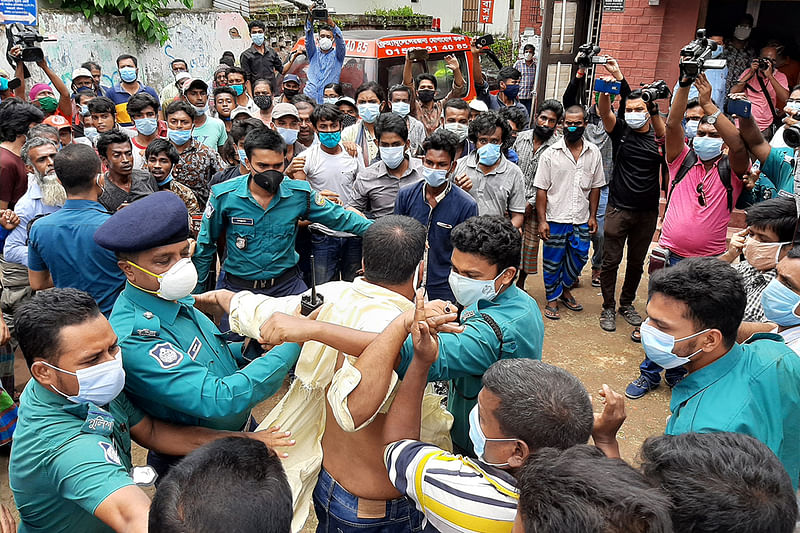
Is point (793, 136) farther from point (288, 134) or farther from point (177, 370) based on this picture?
point (288, 134)

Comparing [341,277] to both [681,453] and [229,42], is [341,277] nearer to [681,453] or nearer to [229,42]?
[681,453]

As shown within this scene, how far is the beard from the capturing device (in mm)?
4020

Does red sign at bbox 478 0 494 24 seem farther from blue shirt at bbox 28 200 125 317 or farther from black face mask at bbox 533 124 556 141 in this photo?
blue shirt at bbox 28 200 125 317

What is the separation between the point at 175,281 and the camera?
89.1 inches

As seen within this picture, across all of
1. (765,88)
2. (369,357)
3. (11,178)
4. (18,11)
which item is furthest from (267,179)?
(765,88)

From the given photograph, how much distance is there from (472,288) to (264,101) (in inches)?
229

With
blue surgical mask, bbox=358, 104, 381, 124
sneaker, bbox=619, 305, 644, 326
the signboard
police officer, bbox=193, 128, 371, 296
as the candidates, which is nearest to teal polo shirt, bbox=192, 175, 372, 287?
police officer, bbox=193, 128, 371, 296

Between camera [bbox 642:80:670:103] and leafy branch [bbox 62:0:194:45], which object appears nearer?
camera [bbox 642:80:670:103]

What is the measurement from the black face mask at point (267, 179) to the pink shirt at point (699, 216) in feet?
10.3

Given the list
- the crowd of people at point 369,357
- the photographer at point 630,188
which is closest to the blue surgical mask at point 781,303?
the crowd of people at point 369,357

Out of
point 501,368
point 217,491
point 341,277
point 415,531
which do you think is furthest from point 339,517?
point 341,277

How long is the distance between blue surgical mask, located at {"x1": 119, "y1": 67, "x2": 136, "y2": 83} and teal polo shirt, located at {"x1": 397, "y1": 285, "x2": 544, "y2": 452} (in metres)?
7.49

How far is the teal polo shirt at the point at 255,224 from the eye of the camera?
387 cm

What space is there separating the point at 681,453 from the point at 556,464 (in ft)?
1.25
